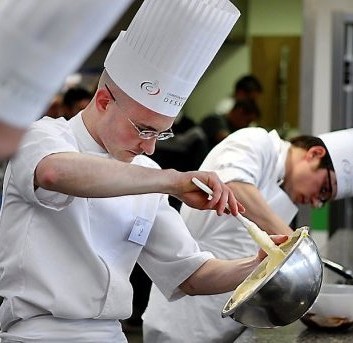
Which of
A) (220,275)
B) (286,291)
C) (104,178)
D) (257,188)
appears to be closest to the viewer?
(104,178)

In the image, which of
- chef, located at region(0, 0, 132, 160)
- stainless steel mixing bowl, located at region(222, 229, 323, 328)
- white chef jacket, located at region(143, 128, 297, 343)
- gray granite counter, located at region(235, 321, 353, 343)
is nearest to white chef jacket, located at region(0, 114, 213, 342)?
stainless steel mixing bowl, located at region(222, 229, 323, 328)

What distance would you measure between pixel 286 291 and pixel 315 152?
2.88 feet

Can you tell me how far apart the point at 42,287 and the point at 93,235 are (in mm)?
144

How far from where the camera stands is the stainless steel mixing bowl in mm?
1667

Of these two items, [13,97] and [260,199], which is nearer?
[13,97]

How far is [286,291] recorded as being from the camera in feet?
5.52

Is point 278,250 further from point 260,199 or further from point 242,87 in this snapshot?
point 242,87

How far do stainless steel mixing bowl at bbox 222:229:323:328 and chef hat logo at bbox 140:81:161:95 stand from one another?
0.39m

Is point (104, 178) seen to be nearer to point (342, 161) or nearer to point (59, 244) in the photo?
point (59, 244)

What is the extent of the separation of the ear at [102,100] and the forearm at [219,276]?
16.6 inches

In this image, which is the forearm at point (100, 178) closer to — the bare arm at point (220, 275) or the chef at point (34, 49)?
the bare arm at point (220, 275)

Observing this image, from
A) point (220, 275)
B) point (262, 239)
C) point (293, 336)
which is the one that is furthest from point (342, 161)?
point (262, 239)

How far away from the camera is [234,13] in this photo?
187cm

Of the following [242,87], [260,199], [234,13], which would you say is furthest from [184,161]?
[234,13]
